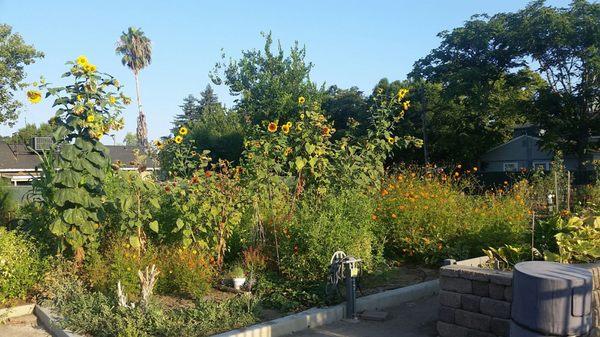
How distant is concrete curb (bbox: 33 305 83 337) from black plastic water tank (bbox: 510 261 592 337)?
3.97 m

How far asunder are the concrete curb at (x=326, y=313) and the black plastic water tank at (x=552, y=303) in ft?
7.83

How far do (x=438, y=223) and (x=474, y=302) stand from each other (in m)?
2.97

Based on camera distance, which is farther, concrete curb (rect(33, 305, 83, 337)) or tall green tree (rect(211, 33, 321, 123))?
tall green tree (rect(211, 33, 321, 123))

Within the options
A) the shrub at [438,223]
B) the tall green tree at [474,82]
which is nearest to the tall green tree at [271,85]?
the tall green tree at [474,82]

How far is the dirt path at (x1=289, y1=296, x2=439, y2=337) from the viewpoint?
202 inches

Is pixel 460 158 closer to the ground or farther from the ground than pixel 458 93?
closer to the ground

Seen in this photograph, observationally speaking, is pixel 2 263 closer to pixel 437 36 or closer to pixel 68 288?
pixel 68 288

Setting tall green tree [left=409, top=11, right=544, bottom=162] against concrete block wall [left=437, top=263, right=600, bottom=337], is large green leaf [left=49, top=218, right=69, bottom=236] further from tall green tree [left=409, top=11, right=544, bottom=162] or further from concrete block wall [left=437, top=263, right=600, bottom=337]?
tall green tree [left=409, top=11, right=544, bottom=162]

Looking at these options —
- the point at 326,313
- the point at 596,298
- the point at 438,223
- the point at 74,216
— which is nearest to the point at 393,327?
the point at 326,313

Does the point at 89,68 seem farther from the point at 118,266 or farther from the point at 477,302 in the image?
the point at 477,302

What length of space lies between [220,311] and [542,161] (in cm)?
3947

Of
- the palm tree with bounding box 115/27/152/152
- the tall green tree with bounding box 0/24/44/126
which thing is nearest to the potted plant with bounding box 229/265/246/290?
the tall green tree with bounding box 0/24/44/126

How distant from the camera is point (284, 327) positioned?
16.8 ft

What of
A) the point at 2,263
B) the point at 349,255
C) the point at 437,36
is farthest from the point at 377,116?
the point at 437,36
